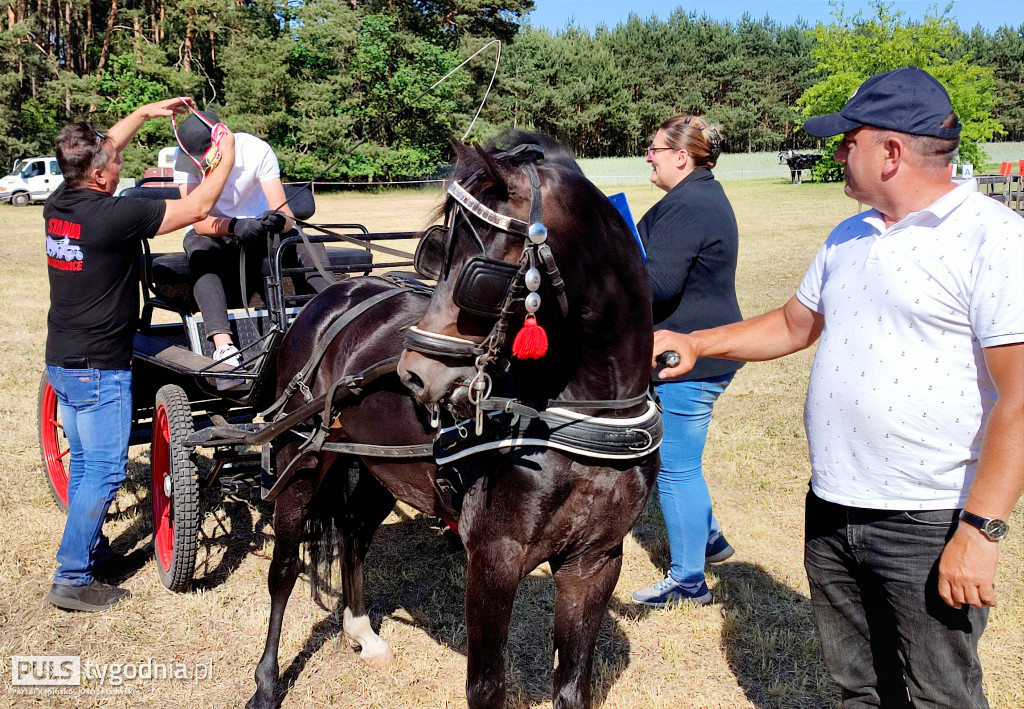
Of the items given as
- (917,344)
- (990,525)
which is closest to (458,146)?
(917,344)

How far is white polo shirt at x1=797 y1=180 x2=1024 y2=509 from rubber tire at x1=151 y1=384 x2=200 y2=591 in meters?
3.22

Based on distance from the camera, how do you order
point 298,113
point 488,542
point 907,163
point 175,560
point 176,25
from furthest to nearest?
point 176,25 → point 298,113 → point 175,560 → point 488,542 → point 907,163

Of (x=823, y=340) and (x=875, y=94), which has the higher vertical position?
(x=875, y=94)

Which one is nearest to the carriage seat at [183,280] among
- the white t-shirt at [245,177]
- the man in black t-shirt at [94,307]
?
the white t-shirt at [245,177]

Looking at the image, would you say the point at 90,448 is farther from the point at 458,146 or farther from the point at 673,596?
the point at 673,596

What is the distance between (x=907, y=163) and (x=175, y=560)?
3857 millimetres

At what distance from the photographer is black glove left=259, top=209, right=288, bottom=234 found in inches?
164

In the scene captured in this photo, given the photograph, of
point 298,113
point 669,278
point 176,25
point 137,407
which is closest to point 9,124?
point 176,25

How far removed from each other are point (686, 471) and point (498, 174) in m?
2.38

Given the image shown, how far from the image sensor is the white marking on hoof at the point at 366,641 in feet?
12.4

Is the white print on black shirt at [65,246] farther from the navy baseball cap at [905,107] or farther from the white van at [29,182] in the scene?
the white van at [29,182]

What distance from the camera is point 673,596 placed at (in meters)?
4.21

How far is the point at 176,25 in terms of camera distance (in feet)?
126

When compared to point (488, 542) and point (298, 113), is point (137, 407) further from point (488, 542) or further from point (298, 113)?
point (298, 113)
